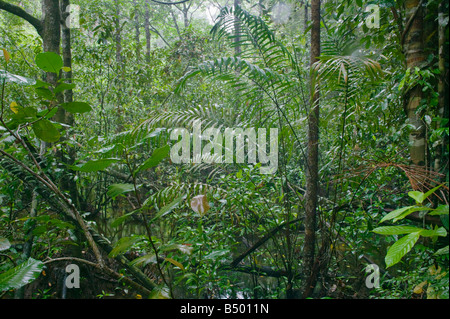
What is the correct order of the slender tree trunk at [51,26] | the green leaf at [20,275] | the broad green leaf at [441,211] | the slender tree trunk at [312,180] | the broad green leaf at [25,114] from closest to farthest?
the broad green leaf at [441,211] < the green leaf at [20,275] < the broad green leaf at [25,114] < the slender tree trunk at [312,180] < the slender tree trunk at [51,26]

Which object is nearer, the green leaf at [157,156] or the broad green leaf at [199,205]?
the green leaf at [157,156]

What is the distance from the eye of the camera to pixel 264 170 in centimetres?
233

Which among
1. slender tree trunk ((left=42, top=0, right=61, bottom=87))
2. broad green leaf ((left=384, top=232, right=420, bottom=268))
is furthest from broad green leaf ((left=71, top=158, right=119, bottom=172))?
slender tree trunk ((left=42, top=0, right=61, bottom=87))

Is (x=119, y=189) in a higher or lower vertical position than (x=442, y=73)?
lower

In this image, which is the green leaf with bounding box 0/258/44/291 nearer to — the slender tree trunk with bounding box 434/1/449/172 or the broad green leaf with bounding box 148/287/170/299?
the broad green leaf with bounding box 148/287/170/299

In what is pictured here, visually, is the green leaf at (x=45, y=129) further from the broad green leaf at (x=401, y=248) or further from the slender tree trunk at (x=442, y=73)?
the slender tree trunk at (x=442, y=73)

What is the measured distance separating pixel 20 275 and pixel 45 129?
0.53m

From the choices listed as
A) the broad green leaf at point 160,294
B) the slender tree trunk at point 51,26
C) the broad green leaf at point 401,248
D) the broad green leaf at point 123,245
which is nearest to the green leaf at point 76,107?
the broad green leaf at point 123,245

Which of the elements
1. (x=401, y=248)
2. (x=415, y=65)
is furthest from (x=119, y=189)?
(x=415, y=65)

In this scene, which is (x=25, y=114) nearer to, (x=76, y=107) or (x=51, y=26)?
(x=76, y=107)

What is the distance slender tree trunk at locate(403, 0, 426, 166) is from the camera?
1323mm

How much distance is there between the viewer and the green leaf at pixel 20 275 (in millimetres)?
840

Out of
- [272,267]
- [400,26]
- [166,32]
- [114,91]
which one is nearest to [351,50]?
[400,26]
